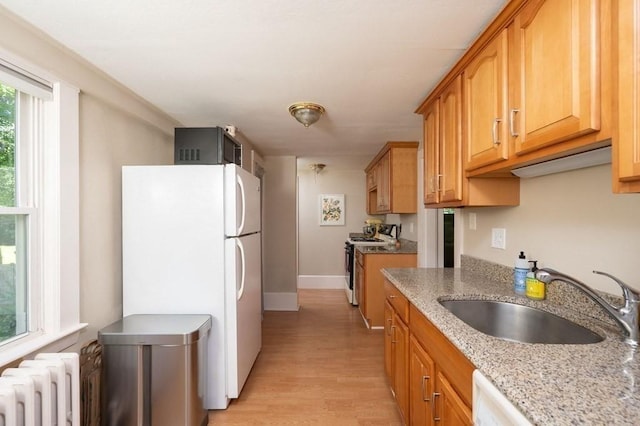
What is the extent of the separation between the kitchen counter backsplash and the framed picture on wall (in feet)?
12.8

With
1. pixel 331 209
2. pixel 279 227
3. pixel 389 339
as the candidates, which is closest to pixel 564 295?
pixel 389 339

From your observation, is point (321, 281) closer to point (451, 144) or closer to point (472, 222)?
point (472, 222)

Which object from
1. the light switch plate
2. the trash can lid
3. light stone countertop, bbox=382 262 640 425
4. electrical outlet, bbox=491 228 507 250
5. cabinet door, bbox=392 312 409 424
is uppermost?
the light switch plate

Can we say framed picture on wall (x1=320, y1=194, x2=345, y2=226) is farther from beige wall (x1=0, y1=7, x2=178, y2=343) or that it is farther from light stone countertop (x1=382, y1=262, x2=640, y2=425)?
light stone countertop (x1=382, y1=262, x2=640, y2=425)

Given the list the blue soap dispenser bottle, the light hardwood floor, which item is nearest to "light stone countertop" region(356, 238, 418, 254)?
the light hardwood floor

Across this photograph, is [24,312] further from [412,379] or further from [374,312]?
[374,312]

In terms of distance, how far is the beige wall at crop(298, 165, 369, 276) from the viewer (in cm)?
595

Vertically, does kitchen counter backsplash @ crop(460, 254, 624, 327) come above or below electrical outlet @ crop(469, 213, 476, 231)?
below

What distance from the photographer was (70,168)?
1712 millimetres

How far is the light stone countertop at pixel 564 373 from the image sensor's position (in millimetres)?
671

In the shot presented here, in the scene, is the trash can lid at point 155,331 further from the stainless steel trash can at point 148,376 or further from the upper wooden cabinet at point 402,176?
the upper wooden cabinet at point 402,176

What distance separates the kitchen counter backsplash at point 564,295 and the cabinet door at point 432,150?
0.58m

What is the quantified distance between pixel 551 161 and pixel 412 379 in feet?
4.21

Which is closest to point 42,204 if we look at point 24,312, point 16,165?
point 16,165
